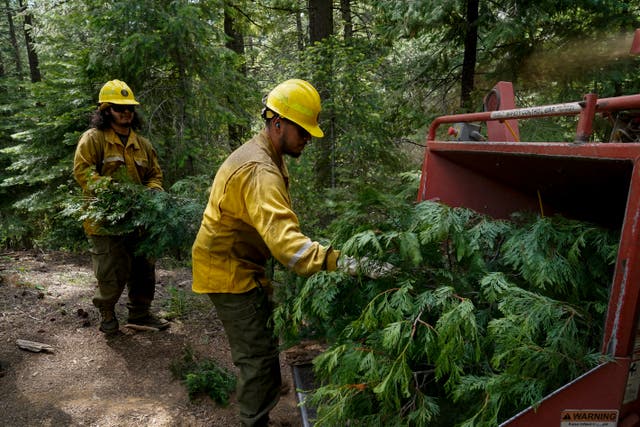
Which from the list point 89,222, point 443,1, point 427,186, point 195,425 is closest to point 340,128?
point 443,1

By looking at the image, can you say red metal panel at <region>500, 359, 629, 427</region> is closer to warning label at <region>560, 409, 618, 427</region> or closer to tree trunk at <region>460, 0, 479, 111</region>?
warning label at <region>560, 409, 618, 427</region>

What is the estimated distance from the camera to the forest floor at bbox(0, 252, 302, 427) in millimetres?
3605

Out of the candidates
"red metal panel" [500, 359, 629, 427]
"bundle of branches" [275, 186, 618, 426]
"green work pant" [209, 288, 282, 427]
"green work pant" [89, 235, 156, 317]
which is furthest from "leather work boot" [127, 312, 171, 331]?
"red metal panel" [500, 359, 629, 427]

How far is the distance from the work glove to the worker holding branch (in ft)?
0.04

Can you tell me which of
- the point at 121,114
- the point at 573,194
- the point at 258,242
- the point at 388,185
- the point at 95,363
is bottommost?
the point at 95,363

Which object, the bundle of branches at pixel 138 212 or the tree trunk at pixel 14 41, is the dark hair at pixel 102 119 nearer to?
the bundle of branches at pixel 138 212

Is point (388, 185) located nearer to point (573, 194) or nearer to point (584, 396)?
point (573, 194)

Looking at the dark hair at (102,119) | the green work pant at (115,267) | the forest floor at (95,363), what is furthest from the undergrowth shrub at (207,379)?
the dark hair at (102,119)

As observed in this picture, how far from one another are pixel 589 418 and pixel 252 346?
6.50ft

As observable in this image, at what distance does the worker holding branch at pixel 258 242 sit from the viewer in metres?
2.43

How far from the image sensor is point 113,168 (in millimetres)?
4586

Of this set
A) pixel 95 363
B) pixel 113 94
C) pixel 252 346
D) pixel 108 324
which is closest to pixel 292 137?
pixel 252 346

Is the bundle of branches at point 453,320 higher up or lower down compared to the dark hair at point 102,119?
lower down

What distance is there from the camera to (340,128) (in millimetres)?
6816
